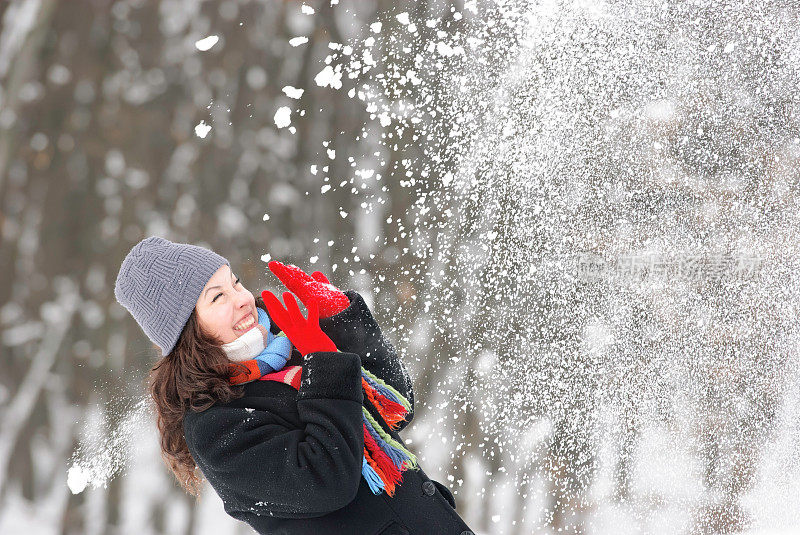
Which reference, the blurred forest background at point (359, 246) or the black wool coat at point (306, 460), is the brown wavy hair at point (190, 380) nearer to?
the black wool coat at point (306, 460)

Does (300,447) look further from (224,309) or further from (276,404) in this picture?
(224,309)

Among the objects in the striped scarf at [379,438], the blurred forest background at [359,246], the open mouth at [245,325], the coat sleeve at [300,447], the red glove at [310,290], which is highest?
the red glove at [310,290]

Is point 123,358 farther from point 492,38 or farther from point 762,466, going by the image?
point 762,466

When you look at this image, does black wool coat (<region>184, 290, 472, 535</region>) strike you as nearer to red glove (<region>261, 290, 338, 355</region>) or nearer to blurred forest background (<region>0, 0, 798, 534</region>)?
red glove (<region>261, 290, 338, 355</region>)

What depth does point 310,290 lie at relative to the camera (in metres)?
0.89

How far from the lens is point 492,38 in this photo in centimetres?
166

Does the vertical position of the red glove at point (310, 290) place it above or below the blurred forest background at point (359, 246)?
above

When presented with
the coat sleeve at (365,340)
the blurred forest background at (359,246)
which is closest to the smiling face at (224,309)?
the coat sleeve at (365,340)

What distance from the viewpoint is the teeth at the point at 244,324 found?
841mm

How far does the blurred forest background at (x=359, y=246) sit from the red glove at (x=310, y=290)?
735 mm

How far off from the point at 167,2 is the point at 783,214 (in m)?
1.61

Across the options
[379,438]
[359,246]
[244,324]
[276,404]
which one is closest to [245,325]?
[244,324]

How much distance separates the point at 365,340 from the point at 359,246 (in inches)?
30.8

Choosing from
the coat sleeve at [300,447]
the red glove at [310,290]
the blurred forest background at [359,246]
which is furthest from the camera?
the blurred forest background at [359,246]
